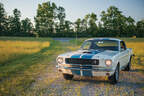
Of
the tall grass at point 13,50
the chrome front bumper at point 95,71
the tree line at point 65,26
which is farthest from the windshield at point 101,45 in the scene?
the tree line at point 65,26

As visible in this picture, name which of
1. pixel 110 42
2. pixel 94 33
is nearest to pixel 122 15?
pixel 94 33

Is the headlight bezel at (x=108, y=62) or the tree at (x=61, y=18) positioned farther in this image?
the tree at (x=61, y=18)

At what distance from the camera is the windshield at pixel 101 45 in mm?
6105

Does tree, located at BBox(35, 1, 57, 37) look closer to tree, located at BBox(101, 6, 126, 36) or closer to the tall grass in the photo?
tree, located at BBox(101, 6, 126, 36)

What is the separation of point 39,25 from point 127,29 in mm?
37563

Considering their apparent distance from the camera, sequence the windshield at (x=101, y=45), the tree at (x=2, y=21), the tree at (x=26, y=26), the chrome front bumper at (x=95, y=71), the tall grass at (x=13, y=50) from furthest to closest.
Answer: the tree at (x=26, y=26), the tree at (x=2, y=21), the tall grass at (x=13, y=50), the windshield at (x=101, y=45), the chrome front bumper at (x=95, y=71)

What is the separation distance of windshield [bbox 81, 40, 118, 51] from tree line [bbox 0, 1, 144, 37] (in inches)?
2350

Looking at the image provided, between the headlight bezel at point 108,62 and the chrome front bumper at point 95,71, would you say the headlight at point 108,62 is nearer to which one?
the headlight bezel at point 108,62

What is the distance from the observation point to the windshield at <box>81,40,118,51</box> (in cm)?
611

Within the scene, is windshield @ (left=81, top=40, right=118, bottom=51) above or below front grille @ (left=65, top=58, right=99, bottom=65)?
above

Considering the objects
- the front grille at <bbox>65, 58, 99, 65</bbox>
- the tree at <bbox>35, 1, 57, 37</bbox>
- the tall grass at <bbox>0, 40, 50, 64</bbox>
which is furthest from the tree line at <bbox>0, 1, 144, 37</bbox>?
the front grille at <bbox>65, 58, 99, 65</bbox>

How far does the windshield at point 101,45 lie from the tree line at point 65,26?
5968 cm

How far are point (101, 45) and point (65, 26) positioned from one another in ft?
223

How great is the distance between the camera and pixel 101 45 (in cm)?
635
